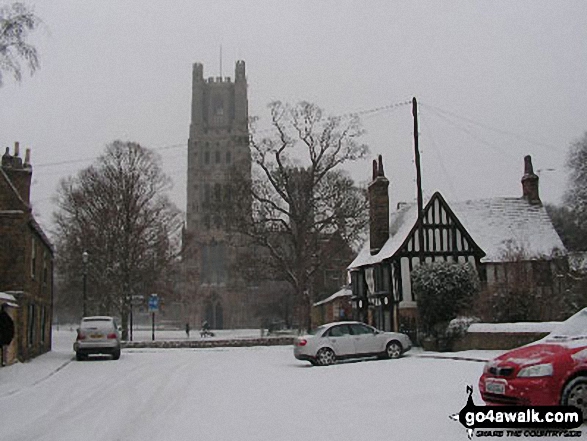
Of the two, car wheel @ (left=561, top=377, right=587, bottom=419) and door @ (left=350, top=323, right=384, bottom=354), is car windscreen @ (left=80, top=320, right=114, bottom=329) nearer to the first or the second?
door @ (left=350, top=323, right=384, bottom=354)

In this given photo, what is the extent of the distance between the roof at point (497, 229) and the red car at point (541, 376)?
2210cm

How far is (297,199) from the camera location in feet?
142

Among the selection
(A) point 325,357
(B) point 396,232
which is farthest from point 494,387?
(B) point 396,232

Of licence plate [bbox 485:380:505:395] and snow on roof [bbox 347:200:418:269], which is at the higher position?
snow on roof [bbox 347:200:418:269]

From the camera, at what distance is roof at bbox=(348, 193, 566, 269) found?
3341 centimetres

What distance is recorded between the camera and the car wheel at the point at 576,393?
28.8ft

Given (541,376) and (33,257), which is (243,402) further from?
(33,257)

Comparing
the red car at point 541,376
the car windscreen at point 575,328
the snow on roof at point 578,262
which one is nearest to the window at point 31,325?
the red car at point 541,376

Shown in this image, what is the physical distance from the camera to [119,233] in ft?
144

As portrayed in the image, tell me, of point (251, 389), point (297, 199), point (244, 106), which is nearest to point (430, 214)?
point (297, 199)

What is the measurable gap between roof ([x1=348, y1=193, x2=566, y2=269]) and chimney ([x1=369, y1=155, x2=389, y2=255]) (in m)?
0.50

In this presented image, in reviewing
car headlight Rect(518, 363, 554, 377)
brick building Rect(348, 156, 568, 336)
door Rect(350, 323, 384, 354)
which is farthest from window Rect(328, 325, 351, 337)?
car headlight Rect(518, 363, 554, 377)

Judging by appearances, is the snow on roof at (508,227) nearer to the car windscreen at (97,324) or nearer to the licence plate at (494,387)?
the car windscreen at (97,324)

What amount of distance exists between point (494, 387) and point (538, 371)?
0.74 m
